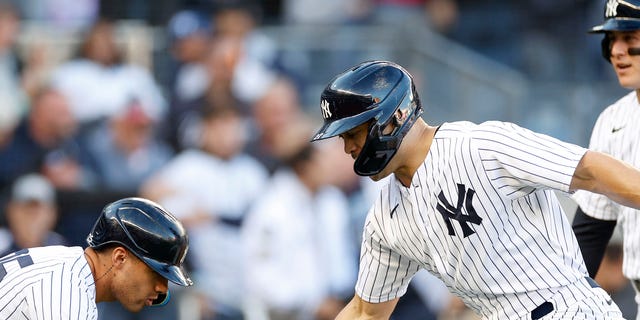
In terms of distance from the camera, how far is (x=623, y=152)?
216 inches

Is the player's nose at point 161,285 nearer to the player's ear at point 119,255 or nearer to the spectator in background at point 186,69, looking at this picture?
the player's ear at point 119,255

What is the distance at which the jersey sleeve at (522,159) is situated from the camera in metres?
4.41

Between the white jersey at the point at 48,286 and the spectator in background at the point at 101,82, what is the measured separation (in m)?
5.48

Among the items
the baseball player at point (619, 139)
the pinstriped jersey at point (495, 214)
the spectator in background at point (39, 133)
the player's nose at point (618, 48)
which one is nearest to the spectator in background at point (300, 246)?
the spectator in background at point (39, 133)

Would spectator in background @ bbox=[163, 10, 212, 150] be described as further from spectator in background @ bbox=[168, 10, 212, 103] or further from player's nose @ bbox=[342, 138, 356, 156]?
player's nose @ bbox=[342, 138, 356, 156]

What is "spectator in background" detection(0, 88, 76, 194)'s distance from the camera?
970 centimetres

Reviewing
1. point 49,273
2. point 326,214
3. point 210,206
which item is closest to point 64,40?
point 210,206

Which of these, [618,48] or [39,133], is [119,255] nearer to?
[618,48]

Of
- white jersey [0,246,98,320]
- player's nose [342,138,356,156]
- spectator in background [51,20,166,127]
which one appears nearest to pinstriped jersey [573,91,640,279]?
player's nose [342,138,356,156]

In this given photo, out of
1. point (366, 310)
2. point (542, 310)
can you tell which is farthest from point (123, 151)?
point (542, 310)

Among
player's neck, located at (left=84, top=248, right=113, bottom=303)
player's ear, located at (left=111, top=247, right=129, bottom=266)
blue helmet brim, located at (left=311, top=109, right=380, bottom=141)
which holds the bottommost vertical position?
player's neck, located at (left=84, top=248, right=113, bottom=303)

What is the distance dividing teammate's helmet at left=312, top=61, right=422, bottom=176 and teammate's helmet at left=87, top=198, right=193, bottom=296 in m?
0.73

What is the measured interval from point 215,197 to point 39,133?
67.5 inches

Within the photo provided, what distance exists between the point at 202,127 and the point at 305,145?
3.35 feet
